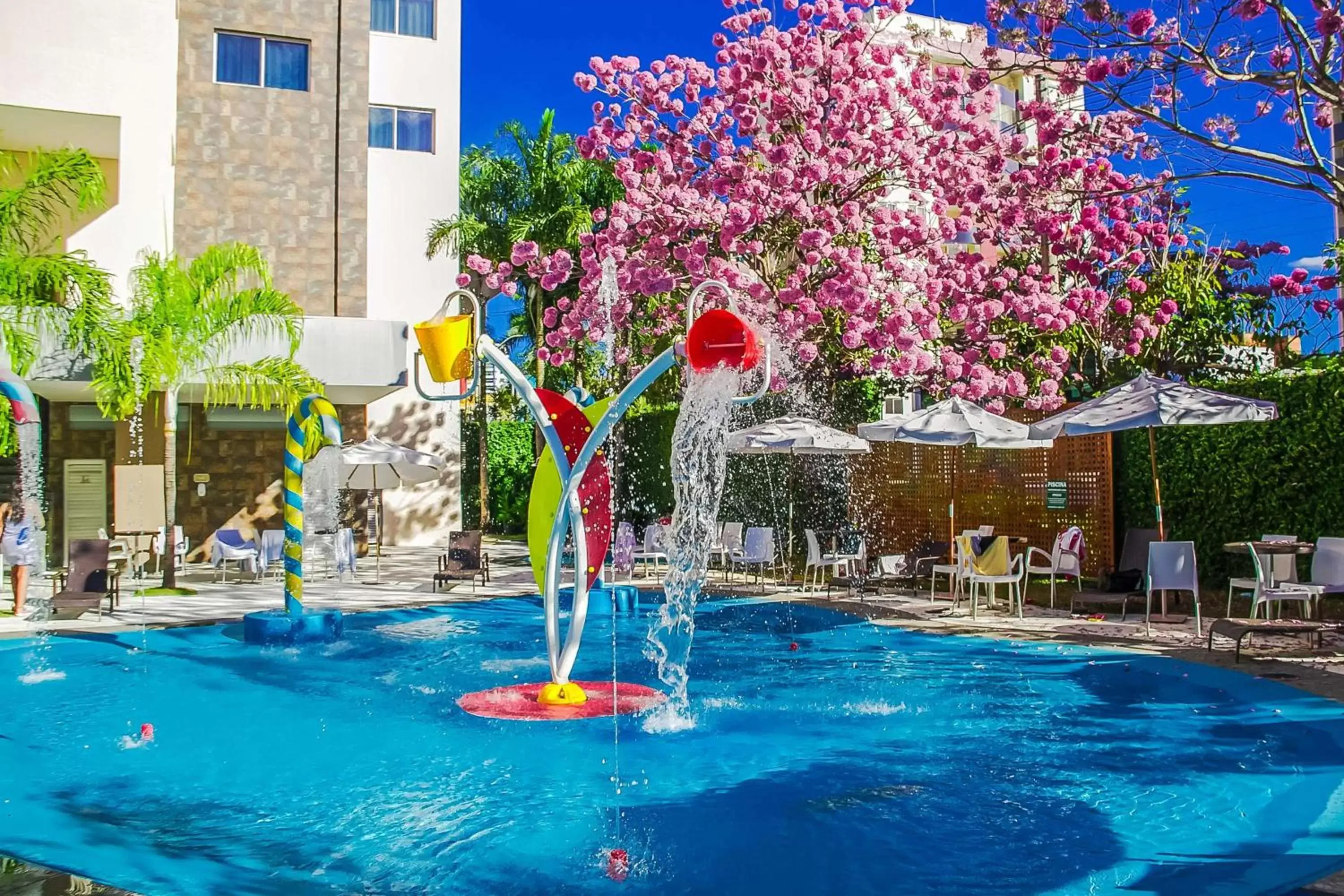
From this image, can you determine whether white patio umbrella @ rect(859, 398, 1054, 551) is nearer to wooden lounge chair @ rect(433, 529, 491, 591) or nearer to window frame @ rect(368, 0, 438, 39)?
wooden lounge chair @ rect(433, 529, 491, 591)

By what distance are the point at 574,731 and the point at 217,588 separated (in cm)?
1093

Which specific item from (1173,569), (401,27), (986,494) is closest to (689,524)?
(986,494)

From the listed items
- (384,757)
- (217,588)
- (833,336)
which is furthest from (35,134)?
(384,757)

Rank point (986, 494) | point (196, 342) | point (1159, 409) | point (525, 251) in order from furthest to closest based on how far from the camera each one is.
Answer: point (525, 251), point (986, 494), point (196, 342), point (1159, 409)

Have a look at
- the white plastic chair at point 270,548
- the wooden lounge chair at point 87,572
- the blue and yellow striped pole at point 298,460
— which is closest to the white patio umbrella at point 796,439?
the blue and yellow striped pole at point 298,460

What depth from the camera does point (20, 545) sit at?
1325 centimetres

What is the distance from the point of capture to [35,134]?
20.0 m

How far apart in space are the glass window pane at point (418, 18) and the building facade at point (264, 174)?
0.04 meters

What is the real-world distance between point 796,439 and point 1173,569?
516 centimetres

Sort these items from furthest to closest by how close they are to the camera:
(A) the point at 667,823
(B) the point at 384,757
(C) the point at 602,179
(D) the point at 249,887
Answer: (C) the point at 602,179 → (B) the point at 384,757 → (A) the point at 667,823 → (D) the point at 249,887

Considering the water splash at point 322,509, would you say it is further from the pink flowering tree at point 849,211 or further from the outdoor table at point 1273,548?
the outdoor table at point 1273,548

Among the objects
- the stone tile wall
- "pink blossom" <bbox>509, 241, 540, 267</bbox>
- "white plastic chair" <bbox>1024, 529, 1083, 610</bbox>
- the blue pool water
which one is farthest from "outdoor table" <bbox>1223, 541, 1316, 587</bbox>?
the stone tile wall

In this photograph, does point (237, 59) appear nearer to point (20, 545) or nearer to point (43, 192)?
point (43, 192)

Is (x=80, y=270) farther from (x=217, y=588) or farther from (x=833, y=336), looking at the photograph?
(x=833, y=336)
